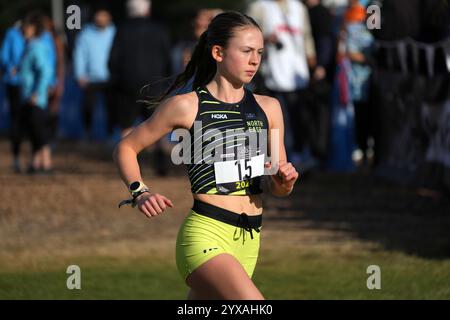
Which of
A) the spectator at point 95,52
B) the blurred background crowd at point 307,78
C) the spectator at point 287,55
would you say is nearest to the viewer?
the blurred background crowd at point 307,78

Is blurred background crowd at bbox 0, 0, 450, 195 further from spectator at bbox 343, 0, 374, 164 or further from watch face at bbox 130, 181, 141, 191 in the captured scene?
watch face at bbox 130, 181, 141, 191

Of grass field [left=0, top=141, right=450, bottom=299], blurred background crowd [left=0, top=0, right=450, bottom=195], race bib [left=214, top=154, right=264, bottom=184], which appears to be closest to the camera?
race bib [left=214, top=154, right=264, bottom=184]

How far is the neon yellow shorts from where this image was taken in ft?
19.0

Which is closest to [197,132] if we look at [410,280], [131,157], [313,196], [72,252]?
[131,157]

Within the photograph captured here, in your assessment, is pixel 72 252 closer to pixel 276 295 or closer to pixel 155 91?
pixel 276 295

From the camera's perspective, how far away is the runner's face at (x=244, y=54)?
6.05m

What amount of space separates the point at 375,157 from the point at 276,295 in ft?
27.3

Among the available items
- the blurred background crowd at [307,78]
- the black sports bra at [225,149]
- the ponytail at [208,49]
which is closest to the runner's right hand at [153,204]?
the black sports bra at [225,149]

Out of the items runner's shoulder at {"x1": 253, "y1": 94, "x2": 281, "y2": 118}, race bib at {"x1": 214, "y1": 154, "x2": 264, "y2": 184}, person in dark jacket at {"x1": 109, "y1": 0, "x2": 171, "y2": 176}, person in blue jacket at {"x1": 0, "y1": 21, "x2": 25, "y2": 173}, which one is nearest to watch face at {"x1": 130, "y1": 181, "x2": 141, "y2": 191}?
race bib at {"x1": 214, "y1": 154, "x2": 264, "y2": 184}

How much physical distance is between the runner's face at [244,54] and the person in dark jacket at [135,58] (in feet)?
33.9

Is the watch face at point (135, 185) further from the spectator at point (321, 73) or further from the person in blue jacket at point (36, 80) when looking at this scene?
the person in blue jacket at point (36, 80)

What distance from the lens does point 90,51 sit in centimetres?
2183

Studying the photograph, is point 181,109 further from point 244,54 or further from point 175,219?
point 175,219

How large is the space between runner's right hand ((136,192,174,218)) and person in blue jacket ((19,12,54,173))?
1162 centimetres
